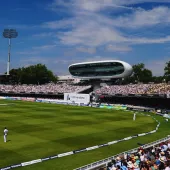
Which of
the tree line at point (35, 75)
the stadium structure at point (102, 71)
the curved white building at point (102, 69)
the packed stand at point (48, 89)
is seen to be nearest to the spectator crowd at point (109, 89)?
the packed stand at point (48, 89)

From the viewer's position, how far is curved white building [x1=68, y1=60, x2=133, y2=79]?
3644 inches

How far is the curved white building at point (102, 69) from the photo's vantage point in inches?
3644

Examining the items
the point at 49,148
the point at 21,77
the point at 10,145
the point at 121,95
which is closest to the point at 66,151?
the point at 49,148

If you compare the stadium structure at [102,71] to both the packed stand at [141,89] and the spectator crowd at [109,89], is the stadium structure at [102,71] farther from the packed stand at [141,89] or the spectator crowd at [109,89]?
the packed stand at [141,89]

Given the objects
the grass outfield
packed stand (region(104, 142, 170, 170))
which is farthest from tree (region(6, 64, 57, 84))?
packed stand (region(104, 142, 170, 170))

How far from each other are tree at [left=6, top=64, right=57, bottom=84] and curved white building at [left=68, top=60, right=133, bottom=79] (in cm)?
4046

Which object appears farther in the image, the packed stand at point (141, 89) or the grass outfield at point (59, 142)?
the packed stand at point (141, 89)

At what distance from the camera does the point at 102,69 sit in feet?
322

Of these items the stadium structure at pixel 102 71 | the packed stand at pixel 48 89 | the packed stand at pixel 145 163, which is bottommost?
the packed stand at pixel 145 163

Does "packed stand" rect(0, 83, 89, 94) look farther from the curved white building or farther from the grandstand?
the curved white building

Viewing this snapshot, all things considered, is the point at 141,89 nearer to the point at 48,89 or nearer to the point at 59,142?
the point at 48,89

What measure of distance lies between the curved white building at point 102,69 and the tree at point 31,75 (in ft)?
133

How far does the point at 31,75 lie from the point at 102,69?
180ft

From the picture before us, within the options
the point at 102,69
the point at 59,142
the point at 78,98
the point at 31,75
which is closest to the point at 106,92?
the point at 78,98
